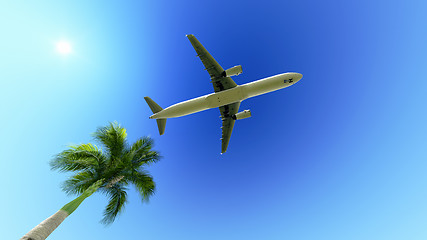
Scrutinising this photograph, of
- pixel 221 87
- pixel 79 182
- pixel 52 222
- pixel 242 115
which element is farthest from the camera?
pixel 242 115

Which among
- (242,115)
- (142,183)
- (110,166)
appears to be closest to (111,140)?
(110,166)

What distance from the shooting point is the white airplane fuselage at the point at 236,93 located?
20.0 meters

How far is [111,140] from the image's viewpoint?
1227 centimetres

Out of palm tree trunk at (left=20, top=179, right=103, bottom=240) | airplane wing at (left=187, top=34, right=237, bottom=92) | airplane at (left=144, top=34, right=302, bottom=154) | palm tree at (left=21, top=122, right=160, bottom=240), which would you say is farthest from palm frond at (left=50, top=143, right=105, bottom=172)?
airplane wing at (left=187, top=34, right=237, bottom=92)

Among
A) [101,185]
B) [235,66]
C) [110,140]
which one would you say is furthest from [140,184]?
[235,66]

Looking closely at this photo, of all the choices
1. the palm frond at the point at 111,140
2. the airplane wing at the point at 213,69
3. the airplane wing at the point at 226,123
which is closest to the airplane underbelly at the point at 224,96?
the airplane wing at the point at 213,69

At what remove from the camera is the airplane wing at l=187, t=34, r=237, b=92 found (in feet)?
62.8

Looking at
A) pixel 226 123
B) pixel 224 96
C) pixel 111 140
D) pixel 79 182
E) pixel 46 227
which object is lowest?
pixel 46 227

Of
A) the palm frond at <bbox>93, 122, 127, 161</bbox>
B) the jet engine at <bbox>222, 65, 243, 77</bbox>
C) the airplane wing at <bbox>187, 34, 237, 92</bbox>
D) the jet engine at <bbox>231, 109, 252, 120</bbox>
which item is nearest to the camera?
the palm frond at <bbox>93, 122, 127, 161</bbox>

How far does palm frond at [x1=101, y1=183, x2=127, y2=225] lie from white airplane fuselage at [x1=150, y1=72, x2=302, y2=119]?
425 inches

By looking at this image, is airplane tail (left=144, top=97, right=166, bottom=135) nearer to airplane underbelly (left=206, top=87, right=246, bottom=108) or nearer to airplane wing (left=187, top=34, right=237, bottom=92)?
airplane underbelly (left=206, top=87, right=246, bottom=108)

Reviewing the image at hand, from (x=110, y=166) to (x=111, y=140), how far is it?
6.05ft

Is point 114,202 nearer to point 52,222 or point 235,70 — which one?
point 52,222

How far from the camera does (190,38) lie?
1847 cm
